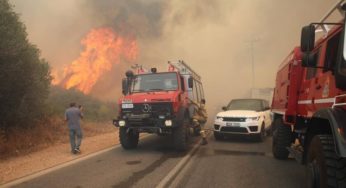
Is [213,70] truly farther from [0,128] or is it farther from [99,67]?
[0,128]

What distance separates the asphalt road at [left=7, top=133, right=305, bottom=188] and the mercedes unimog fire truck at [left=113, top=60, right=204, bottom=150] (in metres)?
0.66

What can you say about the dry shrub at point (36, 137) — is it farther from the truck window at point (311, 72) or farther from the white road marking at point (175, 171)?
the truck window at point (311, 72)

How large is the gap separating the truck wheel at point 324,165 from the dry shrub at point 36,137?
10095 millimetres

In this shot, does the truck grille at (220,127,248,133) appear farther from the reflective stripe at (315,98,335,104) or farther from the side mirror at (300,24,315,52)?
the side mirror at (300,24,315,52)

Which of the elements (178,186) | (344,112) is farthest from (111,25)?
(344,112)

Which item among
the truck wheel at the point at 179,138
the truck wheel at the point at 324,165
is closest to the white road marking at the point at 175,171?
the truck wheel at the point at 179,138

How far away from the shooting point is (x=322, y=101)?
235 inches

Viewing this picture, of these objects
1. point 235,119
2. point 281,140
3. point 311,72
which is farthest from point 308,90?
point 235,119

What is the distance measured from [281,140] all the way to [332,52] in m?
5.09

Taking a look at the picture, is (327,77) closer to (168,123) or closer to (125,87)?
(168,123)

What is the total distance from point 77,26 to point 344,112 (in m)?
37.9

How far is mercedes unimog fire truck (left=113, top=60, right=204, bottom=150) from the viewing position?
38.2 ft

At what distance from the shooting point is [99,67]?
28.8m

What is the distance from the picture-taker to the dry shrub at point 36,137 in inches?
500
